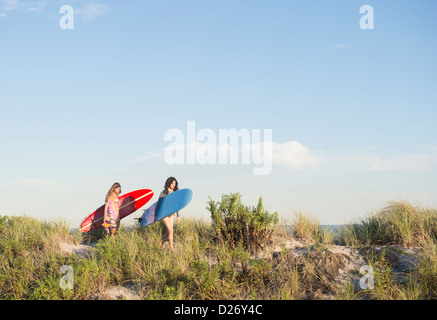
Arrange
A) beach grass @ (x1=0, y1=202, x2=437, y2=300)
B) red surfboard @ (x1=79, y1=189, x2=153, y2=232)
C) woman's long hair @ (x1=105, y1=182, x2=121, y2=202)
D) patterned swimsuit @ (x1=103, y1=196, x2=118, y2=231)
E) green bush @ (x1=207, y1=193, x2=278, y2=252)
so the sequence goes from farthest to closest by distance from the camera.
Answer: red surfboard @ (x1=79, y1=189, x2=153, y2=232) → woman's long hair @ (x1=105, y1=182, x2=121, y2=202) → patterned swimsuit @ (x1=103, y1=196, x2=118, y2=231) → green bush @ (x1=207, y1=193, x2=278, y2=252) → beach grass @ (x1=0, y1=202, x2=437, y2=300)

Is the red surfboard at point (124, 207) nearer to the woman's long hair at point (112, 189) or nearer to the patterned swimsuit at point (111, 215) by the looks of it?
the patterned swimsuit at point (111, 215)

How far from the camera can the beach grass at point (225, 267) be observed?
6.51 metres

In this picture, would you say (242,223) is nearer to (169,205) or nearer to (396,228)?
(169,205)

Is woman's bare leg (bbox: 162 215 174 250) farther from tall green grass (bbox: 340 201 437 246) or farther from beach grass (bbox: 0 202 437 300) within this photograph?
tall green grass (bbox: 340 201 437 246)

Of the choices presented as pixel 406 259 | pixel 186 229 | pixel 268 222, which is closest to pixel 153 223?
pixel 186 229

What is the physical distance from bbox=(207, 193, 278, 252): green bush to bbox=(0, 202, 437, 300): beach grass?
16 cm

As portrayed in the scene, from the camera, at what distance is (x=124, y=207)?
11828 mm

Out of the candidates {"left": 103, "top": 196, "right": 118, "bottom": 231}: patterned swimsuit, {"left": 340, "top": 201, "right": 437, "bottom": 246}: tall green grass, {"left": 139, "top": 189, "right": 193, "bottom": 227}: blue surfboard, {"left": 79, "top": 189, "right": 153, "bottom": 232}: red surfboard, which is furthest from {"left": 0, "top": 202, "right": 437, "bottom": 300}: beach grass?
{"left": 79, "top": 189, "right": 153, "bottom": 232}: red surfboard

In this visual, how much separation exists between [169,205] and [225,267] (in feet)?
9.79

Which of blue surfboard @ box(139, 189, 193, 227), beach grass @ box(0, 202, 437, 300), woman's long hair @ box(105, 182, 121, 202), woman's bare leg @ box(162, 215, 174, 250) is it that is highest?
woman's long hair @ box(105, 182, 121, 202)

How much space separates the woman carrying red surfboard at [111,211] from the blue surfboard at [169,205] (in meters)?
0.97

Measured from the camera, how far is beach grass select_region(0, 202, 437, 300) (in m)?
6.51
